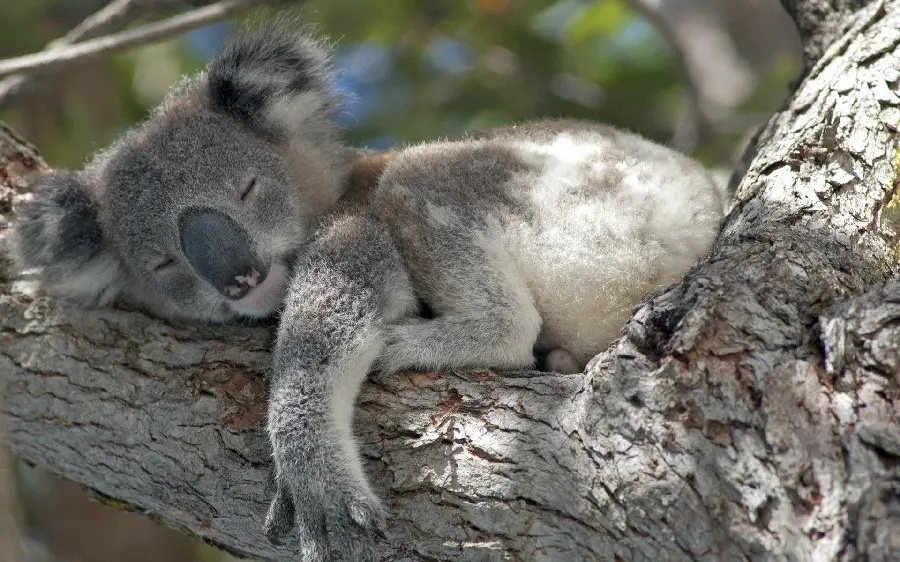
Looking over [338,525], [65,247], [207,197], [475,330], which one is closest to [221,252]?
[207,197]

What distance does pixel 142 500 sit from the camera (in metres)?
2.89

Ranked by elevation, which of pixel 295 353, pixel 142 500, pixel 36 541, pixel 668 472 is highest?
pixel 36 541

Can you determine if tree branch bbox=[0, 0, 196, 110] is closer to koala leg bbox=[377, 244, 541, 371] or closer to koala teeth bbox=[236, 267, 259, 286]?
koala teeth bbox=[236, 267, 259, 286]

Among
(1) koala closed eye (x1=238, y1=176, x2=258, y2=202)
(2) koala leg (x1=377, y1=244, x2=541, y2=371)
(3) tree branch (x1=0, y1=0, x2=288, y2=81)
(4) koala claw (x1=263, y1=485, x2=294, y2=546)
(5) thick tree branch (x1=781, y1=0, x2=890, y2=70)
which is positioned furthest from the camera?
(5) thick tree branch (x1=781, y1=0, x2=890, y2=70)

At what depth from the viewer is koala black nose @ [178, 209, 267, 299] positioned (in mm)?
2934

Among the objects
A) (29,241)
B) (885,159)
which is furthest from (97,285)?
(885,159)

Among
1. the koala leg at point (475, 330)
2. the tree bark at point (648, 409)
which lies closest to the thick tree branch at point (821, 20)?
the tree bark at point (648, 409)

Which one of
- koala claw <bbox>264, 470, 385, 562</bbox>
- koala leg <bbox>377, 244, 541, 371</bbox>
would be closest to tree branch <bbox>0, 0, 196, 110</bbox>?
koala leg <bbox>377, 244, 541, 371</bbox>

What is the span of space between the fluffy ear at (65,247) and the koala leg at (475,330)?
1.31 m

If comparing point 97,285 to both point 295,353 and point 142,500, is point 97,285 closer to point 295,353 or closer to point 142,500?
point 142,500

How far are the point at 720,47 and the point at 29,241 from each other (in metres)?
→ 5.22

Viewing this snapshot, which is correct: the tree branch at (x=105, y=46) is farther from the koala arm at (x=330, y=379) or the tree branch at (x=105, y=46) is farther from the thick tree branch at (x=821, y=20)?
the thick tree branch at (x=821, y=20)

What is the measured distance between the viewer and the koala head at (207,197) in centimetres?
304

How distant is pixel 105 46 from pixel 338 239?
4.84 feet
